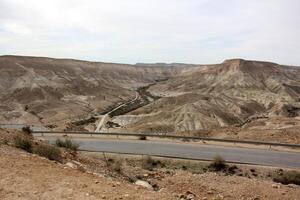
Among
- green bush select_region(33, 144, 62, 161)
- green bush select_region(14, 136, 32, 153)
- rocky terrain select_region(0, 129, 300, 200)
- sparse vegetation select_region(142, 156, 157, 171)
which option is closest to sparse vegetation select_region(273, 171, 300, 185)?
rocky terrain select_region(0, 129, 300, 200)

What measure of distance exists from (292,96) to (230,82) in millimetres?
18072

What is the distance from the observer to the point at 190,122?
6700 cm

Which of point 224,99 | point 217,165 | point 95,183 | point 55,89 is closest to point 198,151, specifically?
point 217,165

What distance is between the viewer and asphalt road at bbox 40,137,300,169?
26.1 metres

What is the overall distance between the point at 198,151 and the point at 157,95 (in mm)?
82574

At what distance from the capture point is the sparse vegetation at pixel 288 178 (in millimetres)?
20597

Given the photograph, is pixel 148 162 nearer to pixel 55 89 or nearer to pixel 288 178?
pixel 288 178

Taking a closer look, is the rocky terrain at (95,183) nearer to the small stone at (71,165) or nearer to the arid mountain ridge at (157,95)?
the small stone at (71,165)

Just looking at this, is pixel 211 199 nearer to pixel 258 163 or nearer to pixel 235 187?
pixel 235 187

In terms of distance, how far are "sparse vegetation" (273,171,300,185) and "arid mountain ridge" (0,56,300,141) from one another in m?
31.9

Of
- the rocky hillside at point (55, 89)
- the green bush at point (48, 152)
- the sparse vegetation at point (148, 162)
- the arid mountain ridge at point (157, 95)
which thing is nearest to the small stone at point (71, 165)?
the green bush at point (48, 152)

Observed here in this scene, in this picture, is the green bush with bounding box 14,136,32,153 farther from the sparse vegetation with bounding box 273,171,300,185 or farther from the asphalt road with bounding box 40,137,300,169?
the asphalt road with bounding box 40,137,300,169

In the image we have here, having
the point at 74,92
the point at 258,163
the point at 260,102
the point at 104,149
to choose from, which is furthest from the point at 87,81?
the point at 258,163

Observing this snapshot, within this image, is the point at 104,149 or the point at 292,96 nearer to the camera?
the point at 104,149
